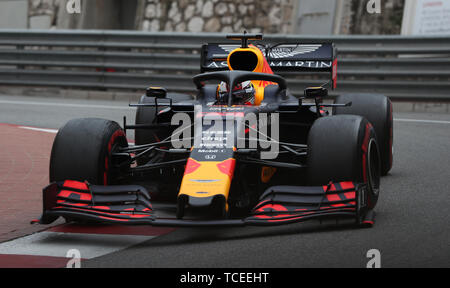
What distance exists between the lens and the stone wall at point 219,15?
17016 millimetres

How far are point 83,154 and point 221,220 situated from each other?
1331 mm

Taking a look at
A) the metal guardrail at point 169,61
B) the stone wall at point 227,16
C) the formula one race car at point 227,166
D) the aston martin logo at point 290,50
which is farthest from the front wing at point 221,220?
the stone wall at point 227,16

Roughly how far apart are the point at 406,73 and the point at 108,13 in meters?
9.54

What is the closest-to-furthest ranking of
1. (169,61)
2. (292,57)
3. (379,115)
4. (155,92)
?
(155,92) → (379,115) → (292,57) → (169,61)

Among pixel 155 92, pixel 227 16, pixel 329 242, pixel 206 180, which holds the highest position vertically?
pixel 227 16

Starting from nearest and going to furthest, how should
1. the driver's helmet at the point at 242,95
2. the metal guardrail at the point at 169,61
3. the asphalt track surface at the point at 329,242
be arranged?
1. the asphalt track surface at the point at 329,242
2. the driver's helmet at the point at 242,95
3. the metal guardrail at the point at 169,61

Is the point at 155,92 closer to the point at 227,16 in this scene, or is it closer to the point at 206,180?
the point at 206,180

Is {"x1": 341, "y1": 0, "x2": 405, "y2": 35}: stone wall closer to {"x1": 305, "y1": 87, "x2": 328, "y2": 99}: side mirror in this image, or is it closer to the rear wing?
the rear wing

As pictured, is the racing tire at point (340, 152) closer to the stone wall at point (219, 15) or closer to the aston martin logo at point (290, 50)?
the aston martin logo at point (290, 50)

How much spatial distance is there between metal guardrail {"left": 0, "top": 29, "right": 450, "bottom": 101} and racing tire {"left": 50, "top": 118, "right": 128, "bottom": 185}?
329 inches

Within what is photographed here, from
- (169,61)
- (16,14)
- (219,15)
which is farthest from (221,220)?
(16,14)

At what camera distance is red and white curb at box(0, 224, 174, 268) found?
459 centimetres

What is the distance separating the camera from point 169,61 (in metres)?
15.4
